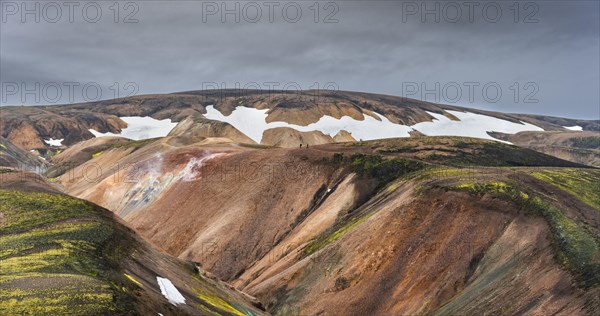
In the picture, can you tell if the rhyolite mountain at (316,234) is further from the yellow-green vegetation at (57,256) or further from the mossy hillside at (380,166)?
the mossy hillside at (380,166)

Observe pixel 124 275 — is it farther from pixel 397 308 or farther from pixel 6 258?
pixel 397 308

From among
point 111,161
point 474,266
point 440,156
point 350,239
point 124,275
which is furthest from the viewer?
point 111,161

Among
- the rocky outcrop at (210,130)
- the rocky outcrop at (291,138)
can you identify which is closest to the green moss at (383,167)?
the rocky outcrop at (210,130)

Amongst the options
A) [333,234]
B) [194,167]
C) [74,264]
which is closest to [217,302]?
[74,264]

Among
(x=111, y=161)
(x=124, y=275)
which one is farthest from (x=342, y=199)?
(x=111, y=161)

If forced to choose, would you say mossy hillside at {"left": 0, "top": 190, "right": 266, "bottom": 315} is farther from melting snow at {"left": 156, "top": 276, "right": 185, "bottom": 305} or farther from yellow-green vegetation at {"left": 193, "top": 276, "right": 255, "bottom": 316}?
melting snow at {"left": 156, "top": 276, "right": 185, "bottom": 305}

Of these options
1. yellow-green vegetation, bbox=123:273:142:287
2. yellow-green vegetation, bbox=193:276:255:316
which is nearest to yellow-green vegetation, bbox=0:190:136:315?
yellow-green vegetation, bbox=123:273:142:287
